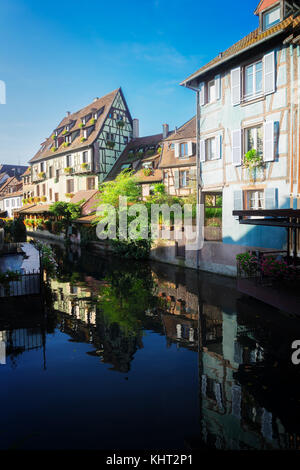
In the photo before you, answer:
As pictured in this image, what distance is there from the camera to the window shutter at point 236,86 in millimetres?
14273

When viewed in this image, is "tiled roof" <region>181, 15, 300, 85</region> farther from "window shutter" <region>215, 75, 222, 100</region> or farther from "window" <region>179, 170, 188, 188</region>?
"window" <region>179, 170, 188, 188</region>

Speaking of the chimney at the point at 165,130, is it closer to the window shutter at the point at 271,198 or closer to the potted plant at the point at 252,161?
the potted plant at the point at 252,161

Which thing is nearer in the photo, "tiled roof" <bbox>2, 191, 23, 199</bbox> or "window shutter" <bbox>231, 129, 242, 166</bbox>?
"window shutter" <bbox>231, 129, 242, 166</bbox>

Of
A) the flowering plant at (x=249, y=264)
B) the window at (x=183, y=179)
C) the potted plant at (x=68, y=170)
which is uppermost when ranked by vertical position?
the potted plant at (x=68, y=170)

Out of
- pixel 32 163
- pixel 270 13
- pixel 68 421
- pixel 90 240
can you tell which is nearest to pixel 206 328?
pixel 68 421

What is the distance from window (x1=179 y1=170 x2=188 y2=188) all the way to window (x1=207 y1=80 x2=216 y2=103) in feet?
32.2

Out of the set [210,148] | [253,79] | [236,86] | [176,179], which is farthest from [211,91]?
[176,179]

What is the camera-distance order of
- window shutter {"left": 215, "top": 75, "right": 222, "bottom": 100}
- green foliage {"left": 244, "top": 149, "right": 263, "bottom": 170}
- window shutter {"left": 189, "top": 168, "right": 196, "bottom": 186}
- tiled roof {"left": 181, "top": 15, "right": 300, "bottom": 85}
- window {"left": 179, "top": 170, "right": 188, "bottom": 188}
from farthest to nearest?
window {"left": 179, "top": 170, "right": 188, "bottom": 188}, window shutter {"left": 189, "top": 168, "right": 196, "bottom": 186}, window shutter {"left": 215, "top": 75, "right": 222, "bottom": 100}, green foliage {"left": 244, "top": 149, "right": 263, "bottom": 170}, tiled roof {"left": 181, "top": 15, "right": 300, "bottom": 85}

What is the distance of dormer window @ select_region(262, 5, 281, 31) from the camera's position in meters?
13.6

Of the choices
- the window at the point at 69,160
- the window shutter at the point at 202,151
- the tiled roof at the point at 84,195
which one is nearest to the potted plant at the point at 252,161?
the window shutter at the point at 202,151

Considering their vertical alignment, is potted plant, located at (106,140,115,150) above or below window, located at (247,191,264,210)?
above

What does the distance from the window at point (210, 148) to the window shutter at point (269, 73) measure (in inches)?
139

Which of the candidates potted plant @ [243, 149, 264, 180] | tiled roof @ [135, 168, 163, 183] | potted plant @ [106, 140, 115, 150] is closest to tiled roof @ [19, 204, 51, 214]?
potted plant @ [106, 140, 115, 150]
